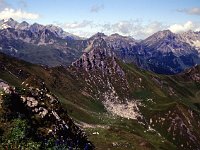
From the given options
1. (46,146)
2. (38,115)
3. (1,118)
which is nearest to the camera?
(46,146)

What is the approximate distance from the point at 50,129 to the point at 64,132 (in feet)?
68.0

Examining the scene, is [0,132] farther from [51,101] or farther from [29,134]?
[51,101]

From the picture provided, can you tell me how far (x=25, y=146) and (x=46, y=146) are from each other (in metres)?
5.76

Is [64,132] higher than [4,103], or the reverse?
[4,103]

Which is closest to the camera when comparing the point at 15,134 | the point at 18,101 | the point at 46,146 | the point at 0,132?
the point at 46,146

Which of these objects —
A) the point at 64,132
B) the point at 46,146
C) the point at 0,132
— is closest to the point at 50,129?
the point at 64,132

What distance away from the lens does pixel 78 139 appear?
505 ft

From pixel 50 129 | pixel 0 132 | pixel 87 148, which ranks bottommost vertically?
pixel 87 148

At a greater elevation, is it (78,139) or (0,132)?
(0,132)

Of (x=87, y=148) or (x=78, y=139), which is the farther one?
(x=78, y=139)

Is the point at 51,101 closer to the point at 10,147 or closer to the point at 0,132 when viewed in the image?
the point at 0,132

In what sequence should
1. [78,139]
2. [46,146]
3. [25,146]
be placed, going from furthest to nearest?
1. [78,139]
2. [46,146]
3. [25,146]

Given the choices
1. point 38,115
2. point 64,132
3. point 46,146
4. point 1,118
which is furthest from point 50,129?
point 46,146

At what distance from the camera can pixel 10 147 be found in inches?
2621
